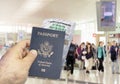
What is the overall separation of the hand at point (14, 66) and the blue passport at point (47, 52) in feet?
1.14

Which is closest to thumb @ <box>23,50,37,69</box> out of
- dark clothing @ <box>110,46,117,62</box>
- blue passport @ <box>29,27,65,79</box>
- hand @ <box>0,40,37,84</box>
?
hand @ <box>0,40,37,84</box>

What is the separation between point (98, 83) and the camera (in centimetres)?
1091

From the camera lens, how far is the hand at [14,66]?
93 centimetres

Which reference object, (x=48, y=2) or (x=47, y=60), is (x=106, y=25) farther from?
(x=48, y=2)

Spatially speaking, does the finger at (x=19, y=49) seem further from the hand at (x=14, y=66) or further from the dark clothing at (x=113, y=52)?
the dark clothing at (x=113, y=52)

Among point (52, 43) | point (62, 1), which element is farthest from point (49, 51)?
point (62, 1)

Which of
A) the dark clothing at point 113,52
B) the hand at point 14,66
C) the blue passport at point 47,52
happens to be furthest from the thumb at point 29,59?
the dark clothing at point 113,52

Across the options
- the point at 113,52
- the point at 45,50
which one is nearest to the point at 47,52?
the point at 45,50

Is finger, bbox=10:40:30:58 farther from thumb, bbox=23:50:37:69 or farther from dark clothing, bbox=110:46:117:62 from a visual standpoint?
dark clothing, bbox=110:46:117:62

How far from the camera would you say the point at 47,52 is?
1.39 m

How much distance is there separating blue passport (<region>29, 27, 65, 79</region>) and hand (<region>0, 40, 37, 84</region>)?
348 mm

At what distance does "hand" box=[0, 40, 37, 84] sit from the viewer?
93 centimetres

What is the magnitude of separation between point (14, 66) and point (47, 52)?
1.52 feet

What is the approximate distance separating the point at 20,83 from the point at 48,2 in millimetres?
18087
